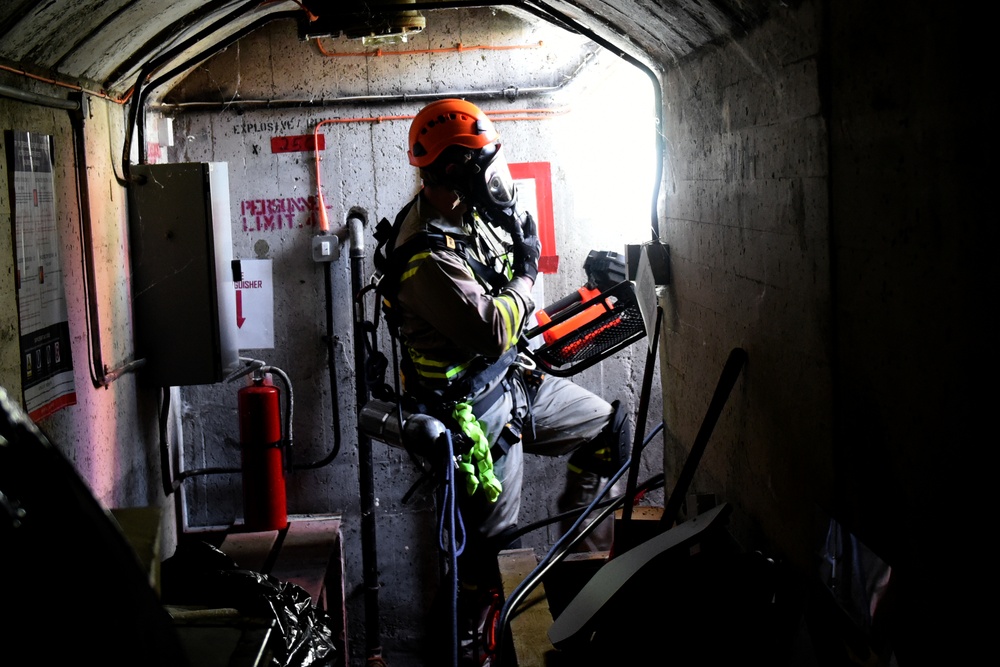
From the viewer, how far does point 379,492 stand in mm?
4777

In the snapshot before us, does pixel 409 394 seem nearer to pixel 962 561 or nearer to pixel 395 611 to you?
pixel 395 611

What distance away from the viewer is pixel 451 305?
3.44 metres

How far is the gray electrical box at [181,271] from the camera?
12.4ft

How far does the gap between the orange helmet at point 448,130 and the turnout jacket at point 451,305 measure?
0.69 feet

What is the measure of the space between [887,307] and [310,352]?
3680 mm

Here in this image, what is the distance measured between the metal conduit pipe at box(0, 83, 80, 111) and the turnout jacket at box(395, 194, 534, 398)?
1.28m

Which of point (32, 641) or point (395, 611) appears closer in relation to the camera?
point (32, 641)

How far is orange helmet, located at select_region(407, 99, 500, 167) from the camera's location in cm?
367

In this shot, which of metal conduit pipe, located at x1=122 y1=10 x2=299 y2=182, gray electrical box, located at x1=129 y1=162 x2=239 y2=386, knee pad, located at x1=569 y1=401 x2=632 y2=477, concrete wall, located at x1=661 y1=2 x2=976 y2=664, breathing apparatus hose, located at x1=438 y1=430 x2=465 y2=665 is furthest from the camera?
knee pad, located at x1=569 y1=401 x2=632 y2=477

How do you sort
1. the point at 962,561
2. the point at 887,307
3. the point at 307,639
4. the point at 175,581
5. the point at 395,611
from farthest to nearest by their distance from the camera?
the point at 395,611
the point at 175,581
the point at 307,639
the point at 887,307
the point at 962,561

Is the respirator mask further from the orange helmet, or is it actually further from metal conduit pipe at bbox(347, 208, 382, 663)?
metal conduit pipe at bbox(347, 208, 382, 663)

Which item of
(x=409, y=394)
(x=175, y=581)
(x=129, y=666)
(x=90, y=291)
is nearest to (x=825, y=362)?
(x=129, y=666)

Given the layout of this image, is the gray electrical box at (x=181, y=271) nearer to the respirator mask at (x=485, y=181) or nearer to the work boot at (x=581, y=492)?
the respirator mask at (x=485, y=181)

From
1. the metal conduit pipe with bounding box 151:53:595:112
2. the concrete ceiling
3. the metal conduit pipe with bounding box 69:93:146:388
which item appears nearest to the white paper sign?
the metal conduit pipe with bounding box 151:53:595:112
